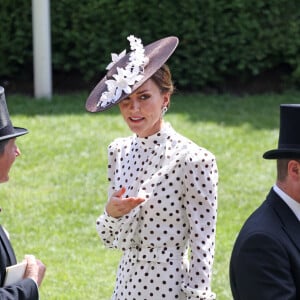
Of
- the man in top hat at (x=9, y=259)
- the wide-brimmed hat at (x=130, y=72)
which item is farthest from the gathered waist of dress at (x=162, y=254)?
the wide-brimmed hat at (x=130, y=72)

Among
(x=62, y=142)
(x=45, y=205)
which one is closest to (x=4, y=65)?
(x=62, y=142)

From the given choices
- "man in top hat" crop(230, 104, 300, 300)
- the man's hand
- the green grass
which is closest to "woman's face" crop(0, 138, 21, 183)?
the man's hand

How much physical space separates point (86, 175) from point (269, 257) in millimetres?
6377

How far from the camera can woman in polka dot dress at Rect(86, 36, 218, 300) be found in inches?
201

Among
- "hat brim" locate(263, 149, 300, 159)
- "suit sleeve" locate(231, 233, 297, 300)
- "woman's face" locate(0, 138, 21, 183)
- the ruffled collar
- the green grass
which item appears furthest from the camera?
the green grass

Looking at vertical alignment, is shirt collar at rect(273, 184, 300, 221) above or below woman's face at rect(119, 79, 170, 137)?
below

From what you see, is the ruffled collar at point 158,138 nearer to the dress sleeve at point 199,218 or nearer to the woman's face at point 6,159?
the dress sleeve at point 199,218

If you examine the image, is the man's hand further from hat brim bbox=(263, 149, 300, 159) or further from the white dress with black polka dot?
hat brim bbox=(263, 149, 300, 159)

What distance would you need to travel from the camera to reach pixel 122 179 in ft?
17.6

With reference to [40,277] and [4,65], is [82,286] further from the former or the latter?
[4,65]

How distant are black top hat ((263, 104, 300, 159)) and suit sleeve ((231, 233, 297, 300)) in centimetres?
36

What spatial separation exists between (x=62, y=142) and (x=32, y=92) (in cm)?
282

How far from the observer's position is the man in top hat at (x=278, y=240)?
412cm

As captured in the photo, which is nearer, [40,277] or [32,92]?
[40,277]
